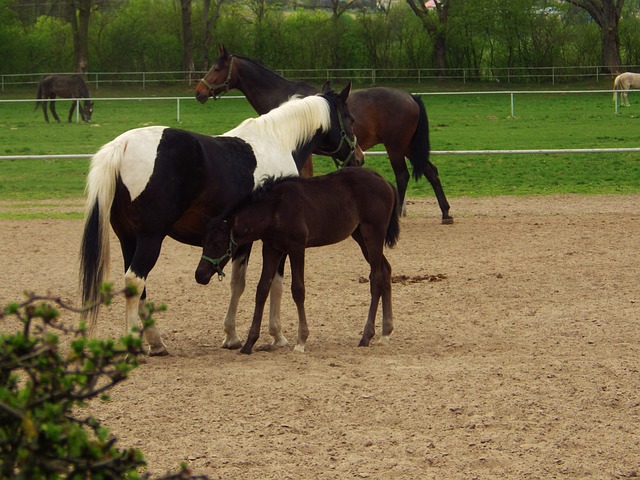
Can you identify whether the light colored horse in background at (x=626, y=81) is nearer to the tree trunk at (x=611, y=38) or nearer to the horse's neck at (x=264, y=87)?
the tree trunk at (x=611, y=38)

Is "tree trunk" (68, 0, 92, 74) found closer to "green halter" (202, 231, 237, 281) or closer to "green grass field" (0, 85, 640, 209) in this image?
"green grass field" (0, 85, 640, 209)

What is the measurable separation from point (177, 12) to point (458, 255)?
40.7m

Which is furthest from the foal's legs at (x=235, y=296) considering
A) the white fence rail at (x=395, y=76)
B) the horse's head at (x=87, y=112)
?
the white fence rail at (x=395, y=76)

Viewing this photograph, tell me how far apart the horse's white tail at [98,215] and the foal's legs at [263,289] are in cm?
106

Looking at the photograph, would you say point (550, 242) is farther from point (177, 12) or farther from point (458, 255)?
point (177, 12)

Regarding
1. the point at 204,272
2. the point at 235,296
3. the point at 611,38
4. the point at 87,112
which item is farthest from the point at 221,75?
the point at 611,38

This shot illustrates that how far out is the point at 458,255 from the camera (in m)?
10.8

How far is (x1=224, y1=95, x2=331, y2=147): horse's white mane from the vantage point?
7.53 meters

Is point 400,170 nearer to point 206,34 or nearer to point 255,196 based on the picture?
point 255,196

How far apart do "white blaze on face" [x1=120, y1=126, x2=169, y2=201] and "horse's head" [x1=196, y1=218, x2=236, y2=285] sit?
1.72 ft

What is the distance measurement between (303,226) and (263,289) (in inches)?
20.6

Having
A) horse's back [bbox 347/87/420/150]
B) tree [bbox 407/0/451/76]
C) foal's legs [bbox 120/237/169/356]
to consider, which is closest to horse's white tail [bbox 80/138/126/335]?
foal's legs [bbox 120/237/169/356]

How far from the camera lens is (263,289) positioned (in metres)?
6.96

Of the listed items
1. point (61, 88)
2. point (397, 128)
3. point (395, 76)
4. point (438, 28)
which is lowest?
point (397, 128)
